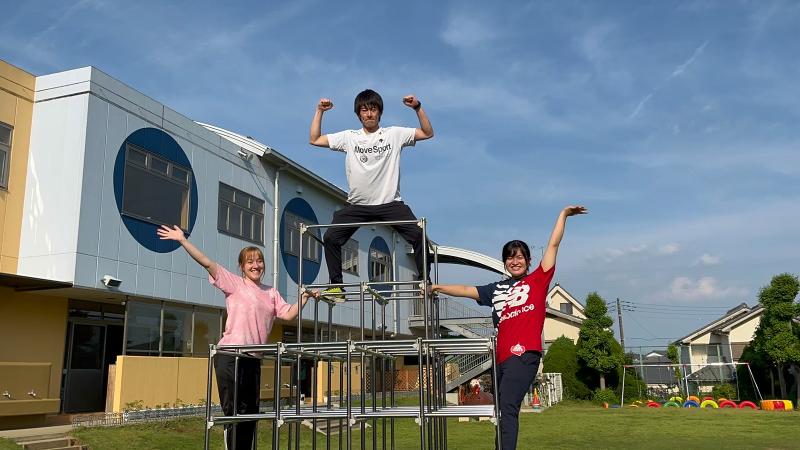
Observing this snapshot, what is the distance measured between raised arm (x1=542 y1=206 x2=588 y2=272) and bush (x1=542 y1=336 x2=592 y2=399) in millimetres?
25989

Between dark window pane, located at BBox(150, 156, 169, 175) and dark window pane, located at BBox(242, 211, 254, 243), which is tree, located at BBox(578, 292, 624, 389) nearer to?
dark window pane, located at BBox(242, 211, 254, 243)

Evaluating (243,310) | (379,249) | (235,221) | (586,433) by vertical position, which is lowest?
(586,433)

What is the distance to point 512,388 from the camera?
183 inches

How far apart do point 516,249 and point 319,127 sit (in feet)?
7.64

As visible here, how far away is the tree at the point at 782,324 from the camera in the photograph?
24.1 metres

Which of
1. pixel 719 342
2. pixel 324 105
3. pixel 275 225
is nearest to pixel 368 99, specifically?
pixel 324 105

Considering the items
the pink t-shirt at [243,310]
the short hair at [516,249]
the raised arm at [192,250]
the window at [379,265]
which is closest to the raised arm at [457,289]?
the short hair at [516,249]

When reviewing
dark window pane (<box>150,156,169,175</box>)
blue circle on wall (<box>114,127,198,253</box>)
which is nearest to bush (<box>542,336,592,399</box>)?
blue circle on wall (<box>114,127,198,253</box>)

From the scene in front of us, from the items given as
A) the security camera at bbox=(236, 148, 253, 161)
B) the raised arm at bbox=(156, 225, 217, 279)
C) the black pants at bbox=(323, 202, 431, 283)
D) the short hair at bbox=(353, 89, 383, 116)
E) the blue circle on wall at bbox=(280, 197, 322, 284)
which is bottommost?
the raised arm at bbox=(156, 225, 217, 279)

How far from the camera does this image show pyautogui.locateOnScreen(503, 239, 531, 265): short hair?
16.9ft

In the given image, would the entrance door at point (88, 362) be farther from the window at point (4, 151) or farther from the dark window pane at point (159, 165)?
the dark window pane at point (159, 165)

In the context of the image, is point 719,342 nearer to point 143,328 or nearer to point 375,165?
point 143,328

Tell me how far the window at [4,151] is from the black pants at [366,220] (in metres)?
10.8

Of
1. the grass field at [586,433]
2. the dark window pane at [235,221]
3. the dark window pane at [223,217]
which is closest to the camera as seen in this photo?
the grass field at [586,433]
